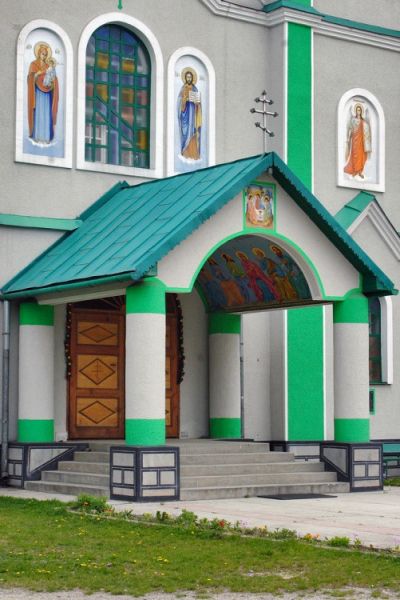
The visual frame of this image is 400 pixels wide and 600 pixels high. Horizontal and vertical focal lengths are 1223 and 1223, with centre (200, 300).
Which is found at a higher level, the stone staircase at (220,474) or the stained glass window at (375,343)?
the stained glass window at (375,343)

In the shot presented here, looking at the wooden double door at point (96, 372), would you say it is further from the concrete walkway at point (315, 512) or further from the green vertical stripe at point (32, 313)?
the concrete walkway at point (315, 512)

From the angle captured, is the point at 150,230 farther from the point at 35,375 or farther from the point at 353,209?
the point at 353,209

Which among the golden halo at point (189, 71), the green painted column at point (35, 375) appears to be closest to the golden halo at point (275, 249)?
the green painted column at point (35, 375)

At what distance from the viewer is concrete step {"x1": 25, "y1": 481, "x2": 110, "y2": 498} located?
651 inches

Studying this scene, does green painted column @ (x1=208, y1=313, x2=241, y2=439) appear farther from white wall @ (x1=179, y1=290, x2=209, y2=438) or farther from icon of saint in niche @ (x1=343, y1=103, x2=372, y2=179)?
icon of saint in niche @ (x1=343, y1=103, x2=372, y2=179)

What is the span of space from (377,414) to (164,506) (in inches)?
327

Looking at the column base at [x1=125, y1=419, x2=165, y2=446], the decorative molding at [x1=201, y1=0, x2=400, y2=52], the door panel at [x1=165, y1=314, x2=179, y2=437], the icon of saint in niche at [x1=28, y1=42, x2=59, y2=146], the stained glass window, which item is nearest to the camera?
the column base at [x1=125, y1=419, x2=165, y2=446]

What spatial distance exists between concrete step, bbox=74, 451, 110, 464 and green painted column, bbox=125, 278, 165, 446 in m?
1.59

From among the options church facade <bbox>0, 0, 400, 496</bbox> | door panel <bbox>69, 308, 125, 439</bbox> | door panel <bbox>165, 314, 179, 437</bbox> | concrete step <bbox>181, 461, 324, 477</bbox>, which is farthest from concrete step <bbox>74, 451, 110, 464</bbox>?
door panel <bbox>165, 314, 179, 437</bbox>

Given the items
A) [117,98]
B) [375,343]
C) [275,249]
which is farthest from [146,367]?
[375,343]

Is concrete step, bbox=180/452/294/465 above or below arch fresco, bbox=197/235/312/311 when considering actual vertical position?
below

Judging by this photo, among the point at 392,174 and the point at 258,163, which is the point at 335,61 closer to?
the point at 392,174

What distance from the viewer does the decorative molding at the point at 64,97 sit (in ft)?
62.8

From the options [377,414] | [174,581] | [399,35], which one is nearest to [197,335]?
[377,414]
